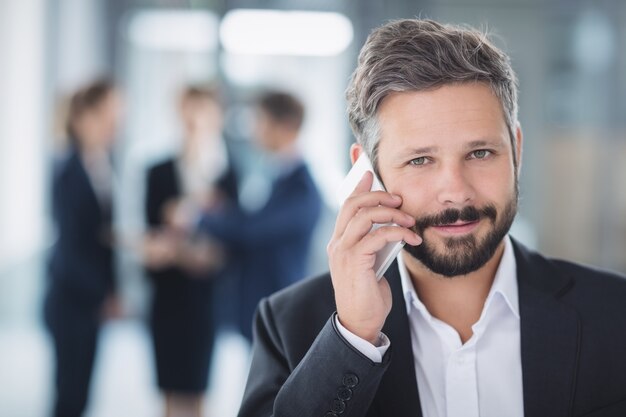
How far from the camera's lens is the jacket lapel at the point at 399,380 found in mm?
1491

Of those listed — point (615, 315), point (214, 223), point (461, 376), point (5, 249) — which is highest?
point (615, 315)

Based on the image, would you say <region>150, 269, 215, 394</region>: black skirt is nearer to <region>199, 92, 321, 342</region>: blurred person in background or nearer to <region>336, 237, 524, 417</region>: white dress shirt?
<region>199, 92, 321, 342</region>: blurred person in background

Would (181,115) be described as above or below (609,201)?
above

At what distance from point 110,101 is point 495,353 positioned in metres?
3.08

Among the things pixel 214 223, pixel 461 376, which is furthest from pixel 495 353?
pixel 214 223

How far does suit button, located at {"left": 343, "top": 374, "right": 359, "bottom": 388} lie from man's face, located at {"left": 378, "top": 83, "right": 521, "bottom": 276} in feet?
0.96

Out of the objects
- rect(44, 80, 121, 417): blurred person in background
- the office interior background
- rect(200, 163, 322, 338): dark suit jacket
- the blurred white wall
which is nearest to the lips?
rect(200, 163, 322, 338): dark suit jacket

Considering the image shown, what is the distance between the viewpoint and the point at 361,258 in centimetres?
140

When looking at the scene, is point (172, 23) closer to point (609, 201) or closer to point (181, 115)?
point (181, 115)

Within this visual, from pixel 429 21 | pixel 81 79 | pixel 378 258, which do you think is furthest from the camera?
pixel 81 79

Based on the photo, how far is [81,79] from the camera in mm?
6477

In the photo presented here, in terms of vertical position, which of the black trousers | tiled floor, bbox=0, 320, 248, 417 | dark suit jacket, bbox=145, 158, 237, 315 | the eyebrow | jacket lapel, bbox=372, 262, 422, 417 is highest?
the eyebrow

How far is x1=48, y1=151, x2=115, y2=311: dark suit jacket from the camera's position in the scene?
3.90 metres

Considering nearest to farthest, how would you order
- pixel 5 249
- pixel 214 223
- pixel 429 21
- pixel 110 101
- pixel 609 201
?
pixel 429 21
pixel 214 223
pixel 110 101
pixel 5 249
pixel 609 201
